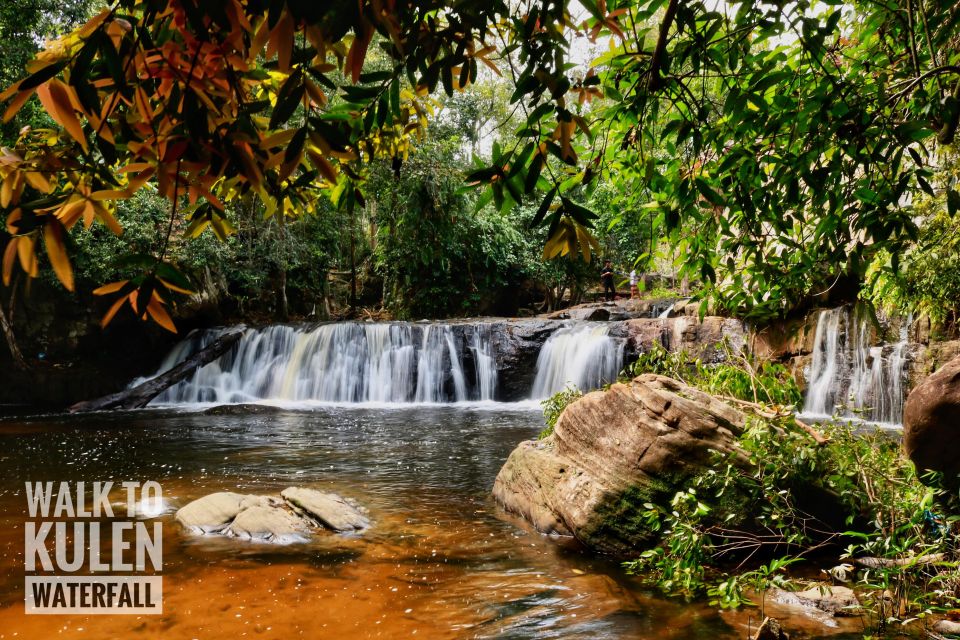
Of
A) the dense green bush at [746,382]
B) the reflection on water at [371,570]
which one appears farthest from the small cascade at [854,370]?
the reflection on water at [371,570]

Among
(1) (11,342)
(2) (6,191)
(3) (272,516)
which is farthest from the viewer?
(1) (11,342)

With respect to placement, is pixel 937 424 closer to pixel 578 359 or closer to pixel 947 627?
pixel 947 627

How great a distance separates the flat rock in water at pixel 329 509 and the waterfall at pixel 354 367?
9.61 metres

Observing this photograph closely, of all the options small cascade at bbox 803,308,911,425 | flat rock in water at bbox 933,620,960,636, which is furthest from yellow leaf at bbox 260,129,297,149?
small cascade at bbox 803,308,911,425

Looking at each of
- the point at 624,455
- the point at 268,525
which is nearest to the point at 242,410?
the point at 268,525

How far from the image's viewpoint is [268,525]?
509 centimetres

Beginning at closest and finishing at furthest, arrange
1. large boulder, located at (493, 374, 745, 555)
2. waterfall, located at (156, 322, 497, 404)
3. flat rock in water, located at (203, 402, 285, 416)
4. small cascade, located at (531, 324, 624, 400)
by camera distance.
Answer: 1. large boulder, located at (493, 374, 745, 555)
2. flat rock in water, located at (203, 402, 285, 416)
3. small cascade, located at (531, 324, 624, 400)
4. waterfall, located at (156, 322, 497, 404)

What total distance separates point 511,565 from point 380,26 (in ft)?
13.3

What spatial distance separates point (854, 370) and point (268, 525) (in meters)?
10.1

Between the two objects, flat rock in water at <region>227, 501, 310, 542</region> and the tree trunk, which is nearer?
flat rock in water at <region>227, 501, 310, 542</region>

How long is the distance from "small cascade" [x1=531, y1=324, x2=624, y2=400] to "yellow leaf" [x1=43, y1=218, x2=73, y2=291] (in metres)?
13.6

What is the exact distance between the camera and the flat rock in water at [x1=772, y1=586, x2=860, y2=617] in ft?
11.0

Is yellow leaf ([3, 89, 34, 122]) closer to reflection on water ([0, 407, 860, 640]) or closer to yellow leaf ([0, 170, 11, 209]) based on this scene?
yellow leaf ([0, 170, 11, 209])

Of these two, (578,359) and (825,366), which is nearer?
(825,366)
